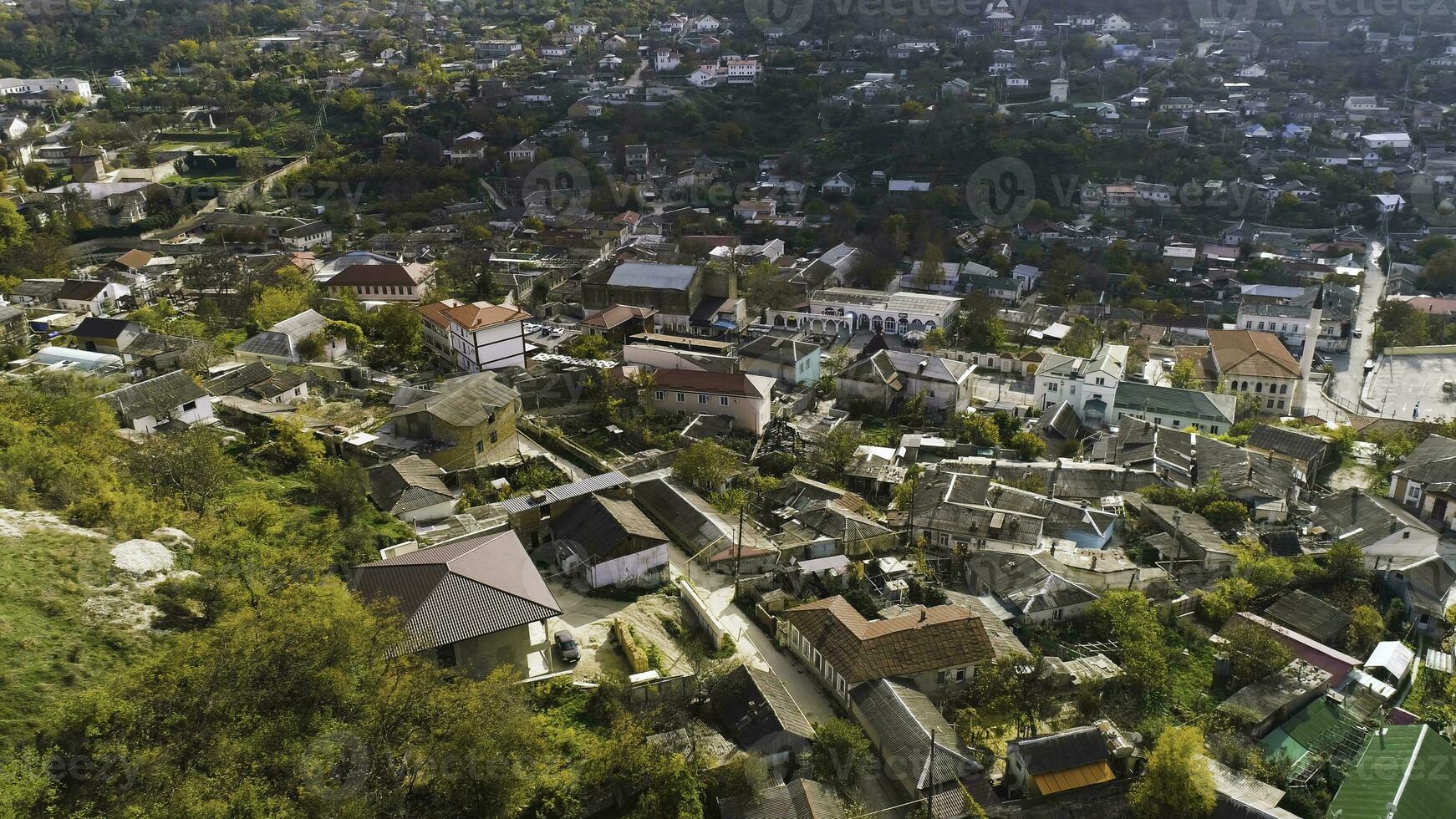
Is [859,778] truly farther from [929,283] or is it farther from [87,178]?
[87,178]

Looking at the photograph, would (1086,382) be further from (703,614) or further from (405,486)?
(405,486)

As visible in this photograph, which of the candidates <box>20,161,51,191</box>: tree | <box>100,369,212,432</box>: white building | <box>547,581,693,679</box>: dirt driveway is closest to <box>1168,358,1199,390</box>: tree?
<box>547,581,693,679</box>: dirt driveway

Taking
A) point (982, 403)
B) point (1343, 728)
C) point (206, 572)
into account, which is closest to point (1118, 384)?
point (982, 403)

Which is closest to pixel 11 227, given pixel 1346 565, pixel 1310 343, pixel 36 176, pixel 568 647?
pixel 36 176

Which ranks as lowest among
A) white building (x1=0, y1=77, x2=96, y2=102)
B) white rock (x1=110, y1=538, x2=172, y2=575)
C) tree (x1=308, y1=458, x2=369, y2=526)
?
tree (x1=308, y1=458, x2=369, y2=526)

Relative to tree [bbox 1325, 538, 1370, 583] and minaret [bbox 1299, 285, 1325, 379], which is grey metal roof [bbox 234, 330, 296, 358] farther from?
minaret [bbox 1299, 285, 1325, 379]

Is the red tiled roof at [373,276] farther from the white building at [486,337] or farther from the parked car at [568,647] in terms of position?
the parked car at [568,647]
